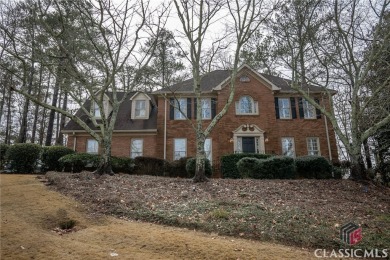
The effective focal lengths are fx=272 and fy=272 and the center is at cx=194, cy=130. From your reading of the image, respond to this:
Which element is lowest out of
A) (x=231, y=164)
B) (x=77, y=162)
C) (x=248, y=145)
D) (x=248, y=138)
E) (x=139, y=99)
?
(x=231, y=164)

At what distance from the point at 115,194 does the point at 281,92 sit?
15091mm

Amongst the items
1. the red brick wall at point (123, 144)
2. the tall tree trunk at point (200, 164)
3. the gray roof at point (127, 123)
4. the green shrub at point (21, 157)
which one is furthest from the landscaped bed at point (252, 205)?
the gray roof at point (127, 123)

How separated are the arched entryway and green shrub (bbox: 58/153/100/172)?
8976 millimetres

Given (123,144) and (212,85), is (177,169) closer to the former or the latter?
(123,144)

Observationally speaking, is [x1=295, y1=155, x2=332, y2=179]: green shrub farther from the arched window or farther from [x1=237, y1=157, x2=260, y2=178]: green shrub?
the arched window

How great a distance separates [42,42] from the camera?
1257 centimetres

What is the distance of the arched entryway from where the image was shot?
18250 mm

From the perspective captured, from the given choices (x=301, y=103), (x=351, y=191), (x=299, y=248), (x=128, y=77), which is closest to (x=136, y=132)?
(x=128, y=77)

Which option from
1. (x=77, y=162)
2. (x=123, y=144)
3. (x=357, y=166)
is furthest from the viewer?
(x=123, y=144)

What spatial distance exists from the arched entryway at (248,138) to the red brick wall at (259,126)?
0.32 m

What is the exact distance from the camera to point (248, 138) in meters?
18.5

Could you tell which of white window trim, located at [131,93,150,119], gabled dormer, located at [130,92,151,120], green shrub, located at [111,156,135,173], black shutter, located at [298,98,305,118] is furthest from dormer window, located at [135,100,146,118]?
black shutter, located at [298,98,305,118]

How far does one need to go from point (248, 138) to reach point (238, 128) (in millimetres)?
966

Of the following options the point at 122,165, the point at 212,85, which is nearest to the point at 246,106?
the point at 212,85
